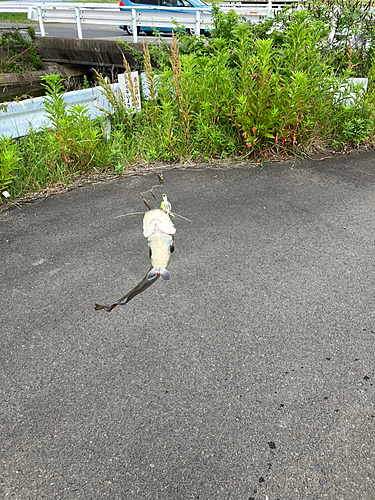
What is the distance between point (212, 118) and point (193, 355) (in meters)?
3.79

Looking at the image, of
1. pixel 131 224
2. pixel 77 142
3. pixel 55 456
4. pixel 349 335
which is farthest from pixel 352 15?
pixel 55 456

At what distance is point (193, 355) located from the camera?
99.6 inches

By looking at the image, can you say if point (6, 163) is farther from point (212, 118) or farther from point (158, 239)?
point (158, 239)

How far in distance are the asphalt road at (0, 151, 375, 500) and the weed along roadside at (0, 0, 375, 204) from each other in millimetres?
845

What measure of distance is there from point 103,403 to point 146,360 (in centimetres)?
39

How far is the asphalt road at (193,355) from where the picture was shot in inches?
76.1

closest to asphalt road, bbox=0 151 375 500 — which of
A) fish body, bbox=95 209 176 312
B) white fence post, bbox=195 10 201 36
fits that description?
fish body, bbox=95 209 176 312

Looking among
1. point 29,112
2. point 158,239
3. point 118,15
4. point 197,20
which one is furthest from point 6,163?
point 118,15

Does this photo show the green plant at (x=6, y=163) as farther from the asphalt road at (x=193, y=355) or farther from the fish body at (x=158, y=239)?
the fish body at (x=158, y=239)

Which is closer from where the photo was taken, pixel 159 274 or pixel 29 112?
pixel 159 274

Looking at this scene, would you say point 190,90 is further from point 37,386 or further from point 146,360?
point 37,386

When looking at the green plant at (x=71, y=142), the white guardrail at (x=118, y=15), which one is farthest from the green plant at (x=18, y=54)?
the green plant at (x=71, y=142)

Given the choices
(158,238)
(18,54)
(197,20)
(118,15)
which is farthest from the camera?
(18,54)

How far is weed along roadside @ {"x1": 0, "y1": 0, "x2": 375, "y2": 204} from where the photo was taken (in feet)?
15.1
